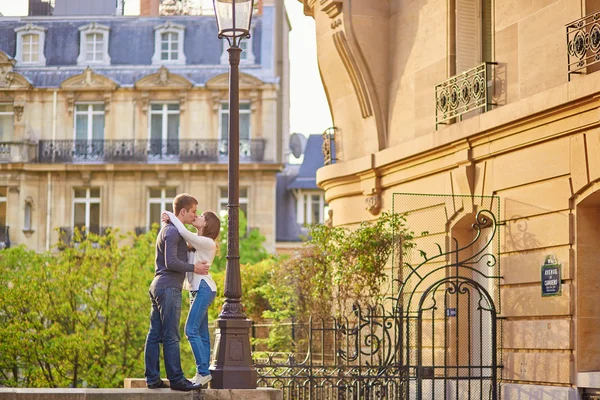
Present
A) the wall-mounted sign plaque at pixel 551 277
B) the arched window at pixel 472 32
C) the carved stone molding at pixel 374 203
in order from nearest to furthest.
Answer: the wall-mounted sign plaque at pixel 551 277 → the arched window at pixel 472 32 → the carved stone molding at pixel 374 203

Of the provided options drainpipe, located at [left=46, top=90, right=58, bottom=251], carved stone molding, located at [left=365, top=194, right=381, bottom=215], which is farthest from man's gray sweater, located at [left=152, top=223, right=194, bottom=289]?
drainpipe, located at [left=46, top=90, right=58, bottom=251]

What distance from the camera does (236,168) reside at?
1296cm

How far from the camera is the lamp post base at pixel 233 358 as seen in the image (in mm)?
12406

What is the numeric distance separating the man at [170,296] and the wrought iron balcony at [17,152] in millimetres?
41103

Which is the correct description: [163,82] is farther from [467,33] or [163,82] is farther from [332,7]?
[467,33]

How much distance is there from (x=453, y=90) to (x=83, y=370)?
670 inches

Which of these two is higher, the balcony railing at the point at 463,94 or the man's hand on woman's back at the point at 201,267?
the balcony railing at the point at 463,94

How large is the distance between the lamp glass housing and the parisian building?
36.8m

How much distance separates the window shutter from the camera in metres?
16.3

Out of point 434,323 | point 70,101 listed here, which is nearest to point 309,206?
point 70,101

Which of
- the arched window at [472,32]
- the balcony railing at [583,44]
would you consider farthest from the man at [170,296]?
the arched window at [472,32]

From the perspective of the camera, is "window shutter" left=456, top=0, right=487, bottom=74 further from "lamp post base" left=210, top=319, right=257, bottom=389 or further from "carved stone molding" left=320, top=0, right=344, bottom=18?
"lamp post base" left=210, top=319, right=257, bottom=389

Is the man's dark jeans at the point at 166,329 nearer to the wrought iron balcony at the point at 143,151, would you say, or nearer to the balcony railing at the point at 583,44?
the balcony railing at the point at 583,44

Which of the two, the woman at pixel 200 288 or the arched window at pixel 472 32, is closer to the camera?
the woman at pixel 200 288
